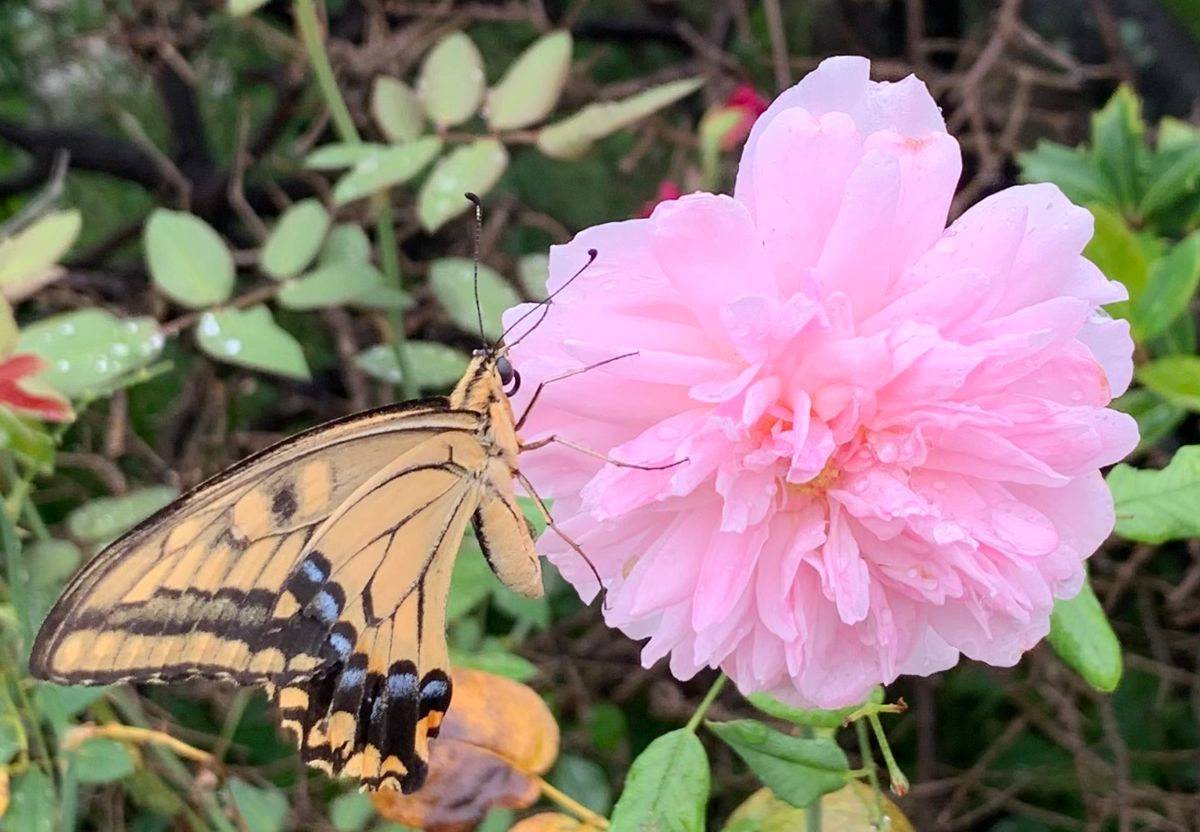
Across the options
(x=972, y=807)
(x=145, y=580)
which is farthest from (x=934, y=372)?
(x=972, y=807)

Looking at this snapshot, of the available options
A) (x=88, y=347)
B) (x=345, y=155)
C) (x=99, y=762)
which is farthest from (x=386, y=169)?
(x=99, y=762)

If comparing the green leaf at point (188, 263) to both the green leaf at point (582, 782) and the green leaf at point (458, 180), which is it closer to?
the green leaf at point (458, 180)

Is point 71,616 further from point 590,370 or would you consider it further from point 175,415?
point 175,415

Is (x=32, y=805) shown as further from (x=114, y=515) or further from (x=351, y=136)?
(x=351, y=136)

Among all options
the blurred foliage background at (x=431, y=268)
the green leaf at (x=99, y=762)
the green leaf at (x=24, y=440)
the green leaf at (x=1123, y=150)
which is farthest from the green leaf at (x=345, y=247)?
the green leaf at (x=1123, y=150)

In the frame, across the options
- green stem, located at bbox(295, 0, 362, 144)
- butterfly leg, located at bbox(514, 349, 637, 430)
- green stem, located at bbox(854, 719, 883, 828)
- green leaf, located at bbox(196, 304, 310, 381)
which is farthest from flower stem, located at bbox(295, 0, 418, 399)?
green stem, located at bbox(854, 719, 883, 828)

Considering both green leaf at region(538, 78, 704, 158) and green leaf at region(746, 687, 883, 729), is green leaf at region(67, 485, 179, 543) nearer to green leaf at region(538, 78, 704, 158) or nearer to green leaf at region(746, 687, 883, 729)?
green leaf at region(538, 78, 704, 158)
